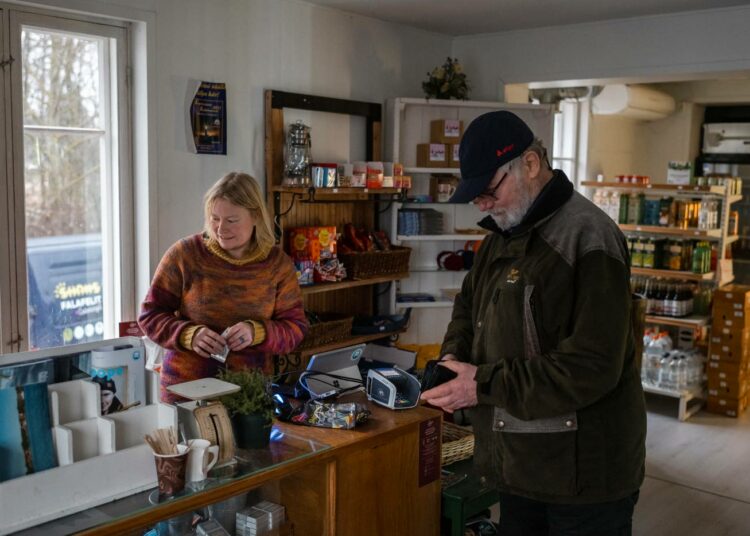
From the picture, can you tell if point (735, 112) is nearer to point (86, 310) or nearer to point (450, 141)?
point (450, 141)

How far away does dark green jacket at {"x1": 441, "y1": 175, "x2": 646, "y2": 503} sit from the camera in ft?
5.71

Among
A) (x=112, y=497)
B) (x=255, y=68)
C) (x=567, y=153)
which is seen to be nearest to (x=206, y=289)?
(x=112, y=497)

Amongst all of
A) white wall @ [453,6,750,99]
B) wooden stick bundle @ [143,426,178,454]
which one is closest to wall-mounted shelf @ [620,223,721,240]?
white wall @ [453,6,750,99]

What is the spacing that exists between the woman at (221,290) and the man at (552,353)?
102 centimetres

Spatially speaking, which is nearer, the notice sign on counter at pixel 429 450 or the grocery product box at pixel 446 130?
the notice sign on counter at pixel 429 450

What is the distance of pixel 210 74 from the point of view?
3992mm

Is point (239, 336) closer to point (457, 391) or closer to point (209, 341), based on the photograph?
point (209, 341)

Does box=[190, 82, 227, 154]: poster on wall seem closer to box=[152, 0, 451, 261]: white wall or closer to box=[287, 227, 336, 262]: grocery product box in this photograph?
box=[152, 0, 451, 261]: white wall

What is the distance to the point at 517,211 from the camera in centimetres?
190

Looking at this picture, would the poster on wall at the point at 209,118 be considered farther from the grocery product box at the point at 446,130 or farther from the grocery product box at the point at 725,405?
the grocery product box at the point at 725,405

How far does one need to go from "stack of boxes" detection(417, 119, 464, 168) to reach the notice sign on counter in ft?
9.30

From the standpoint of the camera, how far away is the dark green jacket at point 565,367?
1.74 metres

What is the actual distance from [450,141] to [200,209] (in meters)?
1.79

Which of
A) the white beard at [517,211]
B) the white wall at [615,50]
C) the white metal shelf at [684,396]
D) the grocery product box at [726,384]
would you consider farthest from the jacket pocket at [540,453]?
the grocery product box at [726,384]
